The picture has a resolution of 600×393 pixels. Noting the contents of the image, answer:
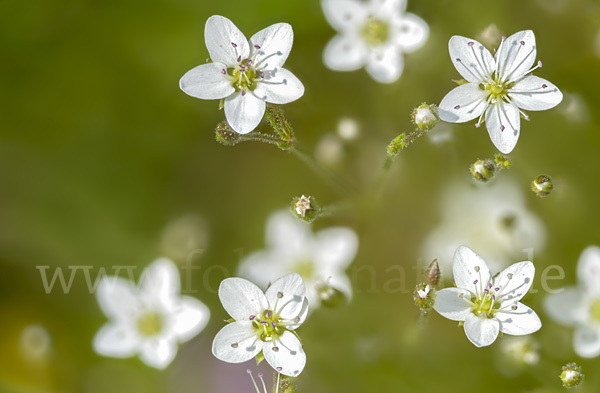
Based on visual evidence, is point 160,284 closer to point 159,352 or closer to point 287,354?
point 159,352

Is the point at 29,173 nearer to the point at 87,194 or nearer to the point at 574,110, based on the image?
the point at 87,194

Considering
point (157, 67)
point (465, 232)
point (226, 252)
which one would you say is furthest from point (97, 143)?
point (465, 232)

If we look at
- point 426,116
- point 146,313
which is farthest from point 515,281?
point 146,313

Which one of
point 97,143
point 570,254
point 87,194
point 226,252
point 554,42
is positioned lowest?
point 570,254

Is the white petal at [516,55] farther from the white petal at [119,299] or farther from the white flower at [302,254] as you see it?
the white petal at [119,299]

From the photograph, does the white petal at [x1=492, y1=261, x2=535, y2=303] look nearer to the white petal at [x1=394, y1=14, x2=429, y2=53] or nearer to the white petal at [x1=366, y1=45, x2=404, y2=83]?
the white petal at [x1=366, y1=45, x2=404, y2=83]

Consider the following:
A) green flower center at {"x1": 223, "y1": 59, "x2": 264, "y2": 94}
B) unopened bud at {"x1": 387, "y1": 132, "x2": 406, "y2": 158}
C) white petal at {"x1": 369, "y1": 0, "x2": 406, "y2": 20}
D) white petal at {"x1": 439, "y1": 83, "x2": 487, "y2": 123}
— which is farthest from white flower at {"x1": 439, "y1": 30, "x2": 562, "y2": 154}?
green flower center at {"x1": 223, "y1": 59, "x2": 264, "y2": 94}
